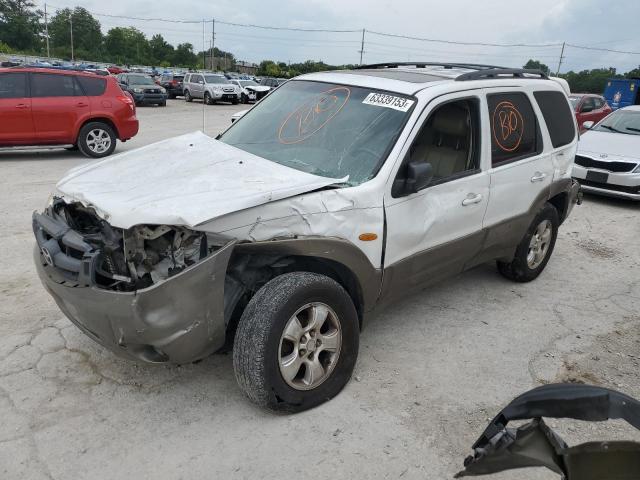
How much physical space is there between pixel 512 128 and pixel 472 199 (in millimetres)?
829

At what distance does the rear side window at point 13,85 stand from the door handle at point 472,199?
30.2ft

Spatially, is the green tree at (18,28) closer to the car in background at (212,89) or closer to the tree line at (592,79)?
the car in background at (212,89)

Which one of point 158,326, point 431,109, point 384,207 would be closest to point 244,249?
point 158,326

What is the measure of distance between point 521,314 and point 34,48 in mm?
96935

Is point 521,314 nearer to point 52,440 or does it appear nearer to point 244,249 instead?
point 244,249

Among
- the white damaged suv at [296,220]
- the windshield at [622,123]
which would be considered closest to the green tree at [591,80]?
the windshield at [622,123]

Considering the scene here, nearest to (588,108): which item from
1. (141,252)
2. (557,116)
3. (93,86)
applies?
(557,116)

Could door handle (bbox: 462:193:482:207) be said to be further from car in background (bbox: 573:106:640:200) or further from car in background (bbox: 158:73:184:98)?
car in background (bbox: 158:73:184:98)

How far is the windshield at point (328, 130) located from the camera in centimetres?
340

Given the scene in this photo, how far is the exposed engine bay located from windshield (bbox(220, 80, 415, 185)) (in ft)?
3.30

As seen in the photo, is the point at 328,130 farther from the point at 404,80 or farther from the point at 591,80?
the point at 591,80

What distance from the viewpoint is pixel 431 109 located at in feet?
11.6

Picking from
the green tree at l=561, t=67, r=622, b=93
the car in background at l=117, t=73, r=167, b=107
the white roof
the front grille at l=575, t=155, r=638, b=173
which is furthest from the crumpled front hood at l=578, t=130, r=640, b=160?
the green tree at l=561, t=67, r=622, b=93

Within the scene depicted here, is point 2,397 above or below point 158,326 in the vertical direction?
below
